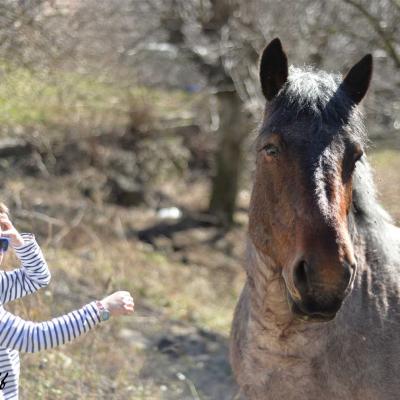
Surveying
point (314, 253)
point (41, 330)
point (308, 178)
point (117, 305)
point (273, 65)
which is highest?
point (273, 65)

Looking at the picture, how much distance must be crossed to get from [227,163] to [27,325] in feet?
26.6

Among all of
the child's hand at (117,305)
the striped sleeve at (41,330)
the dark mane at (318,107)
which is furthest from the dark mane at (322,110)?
the striped sleeve at (41,330)

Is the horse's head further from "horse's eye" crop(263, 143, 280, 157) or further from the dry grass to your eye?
the dry grass

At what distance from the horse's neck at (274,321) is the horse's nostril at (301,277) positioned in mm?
484

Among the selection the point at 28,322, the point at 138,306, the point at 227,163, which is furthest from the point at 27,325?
the point at 227,163

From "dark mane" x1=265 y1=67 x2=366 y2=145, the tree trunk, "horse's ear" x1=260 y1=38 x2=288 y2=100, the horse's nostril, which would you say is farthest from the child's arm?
the tree trunk

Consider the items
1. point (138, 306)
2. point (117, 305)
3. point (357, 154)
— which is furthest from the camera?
point (138, 306)

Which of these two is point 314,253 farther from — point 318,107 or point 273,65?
point 273,65

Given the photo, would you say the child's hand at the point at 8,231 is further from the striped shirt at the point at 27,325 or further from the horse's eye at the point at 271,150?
the horse's eye at the point at 271,150

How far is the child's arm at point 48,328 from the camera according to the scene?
2.70 metres

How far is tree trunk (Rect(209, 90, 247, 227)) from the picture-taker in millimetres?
10402

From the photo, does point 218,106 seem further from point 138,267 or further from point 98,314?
point 98,314

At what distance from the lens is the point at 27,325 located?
108 inches

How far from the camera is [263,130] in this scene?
123 inches
